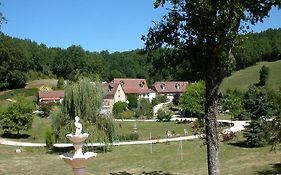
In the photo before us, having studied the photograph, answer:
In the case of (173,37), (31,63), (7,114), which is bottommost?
(7,114)

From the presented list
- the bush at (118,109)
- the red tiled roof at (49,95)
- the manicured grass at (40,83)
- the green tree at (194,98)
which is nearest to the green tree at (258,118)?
the green tree at (194,98)

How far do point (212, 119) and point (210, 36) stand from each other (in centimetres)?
304

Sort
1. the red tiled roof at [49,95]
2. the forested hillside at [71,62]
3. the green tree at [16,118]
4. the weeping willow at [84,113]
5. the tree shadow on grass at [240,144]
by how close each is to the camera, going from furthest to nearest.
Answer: the forested hillside at [71,62] < the red tiled roof at [49,95] < the green tree at [16,118] < the weeping willow at [84,113] < the tree shadow on grass at [240,144]

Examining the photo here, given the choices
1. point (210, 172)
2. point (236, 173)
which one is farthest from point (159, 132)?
point (210, 172)

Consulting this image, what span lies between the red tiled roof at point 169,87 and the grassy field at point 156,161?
60886 millimetres

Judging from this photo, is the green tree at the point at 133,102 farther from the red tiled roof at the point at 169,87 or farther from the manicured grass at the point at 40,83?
the manicured grass at the point at 40,83

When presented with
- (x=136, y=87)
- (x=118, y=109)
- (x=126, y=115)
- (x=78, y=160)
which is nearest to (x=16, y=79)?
(x=136, y=87)

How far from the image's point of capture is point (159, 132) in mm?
49094

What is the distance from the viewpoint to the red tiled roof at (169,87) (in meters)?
99.2

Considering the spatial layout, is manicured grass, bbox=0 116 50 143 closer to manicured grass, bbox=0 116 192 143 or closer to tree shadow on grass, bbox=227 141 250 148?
manicured grass, bbox=0 116 192 143

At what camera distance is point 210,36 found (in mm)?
15117

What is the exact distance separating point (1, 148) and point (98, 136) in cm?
1177

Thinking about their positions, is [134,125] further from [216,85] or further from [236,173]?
[216,85]

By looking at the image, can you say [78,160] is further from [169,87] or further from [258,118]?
[169,87]
